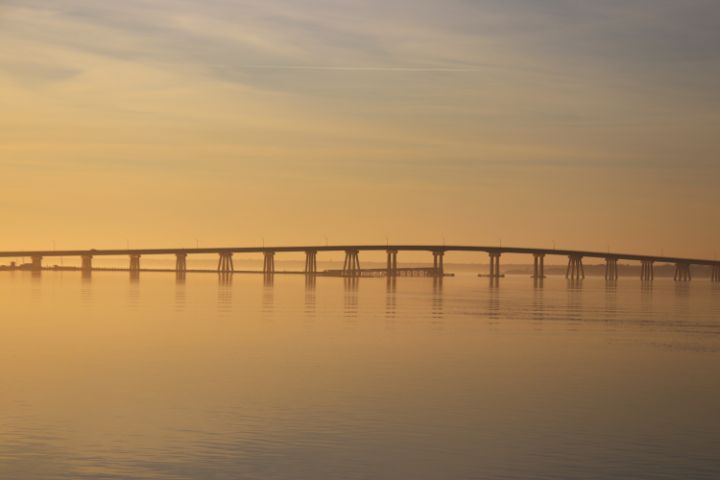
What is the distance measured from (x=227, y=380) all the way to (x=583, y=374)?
15.2 metres

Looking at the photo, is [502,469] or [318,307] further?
[318,307]

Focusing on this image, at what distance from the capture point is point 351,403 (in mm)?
36219

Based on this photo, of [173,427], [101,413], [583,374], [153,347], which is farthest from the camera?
[153,347]

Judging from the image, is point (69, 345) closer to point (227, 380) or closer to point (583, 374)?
point (227, 380)

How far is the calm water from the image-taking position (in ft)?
87.6

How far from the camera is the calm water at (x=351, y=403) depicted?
26688 mm

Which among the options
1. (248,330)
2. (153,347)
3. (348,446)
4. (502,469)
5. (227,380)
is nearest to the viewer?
(502,469)

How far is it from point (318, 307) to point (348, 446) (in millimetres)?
73998

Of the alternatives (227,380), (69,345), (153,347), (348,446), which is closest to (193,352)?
(153,347)

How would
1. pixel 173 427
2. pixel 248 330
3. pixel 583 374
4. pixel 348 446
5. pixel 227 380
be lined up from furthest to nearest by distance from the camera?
pixel 248 330, pixel 583 374, pixel 227 380, pixel 173 427, pixel 348 446

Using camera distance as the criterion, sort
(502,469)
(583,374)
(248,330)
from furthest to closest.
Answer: (248,330)
(583,374)
(502,469)

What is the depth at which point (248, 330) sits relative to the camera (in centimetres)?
6806

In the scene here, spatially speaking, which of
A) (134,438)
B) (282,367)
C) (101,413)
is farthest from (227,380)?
(134,438)

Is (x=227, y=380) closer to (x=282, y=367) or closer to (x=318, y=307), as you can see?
(x=282, y=367)
